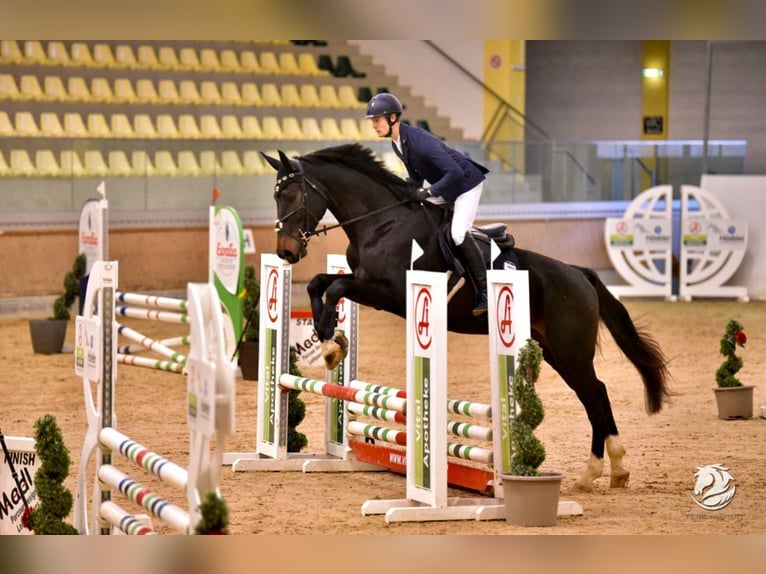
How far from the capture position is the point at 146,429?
6.97 m

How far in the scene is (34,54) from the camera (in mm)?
14242

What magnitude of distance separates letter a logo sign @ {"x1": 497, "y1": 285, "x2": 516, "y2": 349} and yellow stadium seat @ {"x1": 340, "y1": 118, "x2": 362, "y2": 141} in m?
10.8

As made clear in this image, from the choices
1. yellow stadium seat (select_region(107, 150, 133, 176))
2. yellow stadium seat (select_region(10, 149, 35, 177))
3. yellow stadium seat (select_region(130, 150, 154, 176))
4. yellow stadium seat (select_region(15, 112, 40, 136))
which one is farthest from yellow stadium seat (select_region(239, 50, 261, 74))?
yellow stadium seat (select_region(10, 149, 35, 177))

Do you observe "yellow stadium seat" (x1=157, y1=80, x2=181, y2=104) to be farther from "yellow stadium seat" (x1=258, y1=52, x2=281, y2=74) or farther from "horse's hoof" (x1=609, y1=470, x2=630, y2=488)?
"horse's hoof" (x1=609, y1=470, x2=630, y2=488)

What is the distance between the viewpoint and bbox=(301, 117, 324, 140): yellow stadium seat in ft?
50.5

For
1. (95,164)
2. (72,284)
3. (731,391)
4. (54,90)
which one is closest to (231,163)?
(95,164)

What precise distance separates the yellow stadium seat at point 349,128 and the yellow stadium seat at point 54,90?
344 cm

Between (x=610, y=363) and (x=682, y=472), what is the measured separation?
13.9 feet

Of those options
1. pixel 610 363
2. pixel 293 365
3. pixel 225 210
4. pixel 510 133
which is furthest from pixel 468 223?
pixel 510 133

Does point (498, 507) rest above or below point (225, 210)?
below

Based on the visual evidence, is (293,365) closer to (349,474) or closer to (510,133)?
(349,474)

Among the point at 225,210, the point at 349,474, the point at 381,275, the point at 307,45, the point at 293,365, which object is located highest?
the point at 307,45

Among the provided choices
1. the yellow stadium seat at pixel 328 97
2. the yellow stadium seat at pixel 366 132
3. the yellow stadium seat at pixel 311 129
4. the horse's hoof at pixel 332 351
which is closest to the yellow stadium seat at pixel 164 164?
the yellow stadium seat at pixel 311 129
